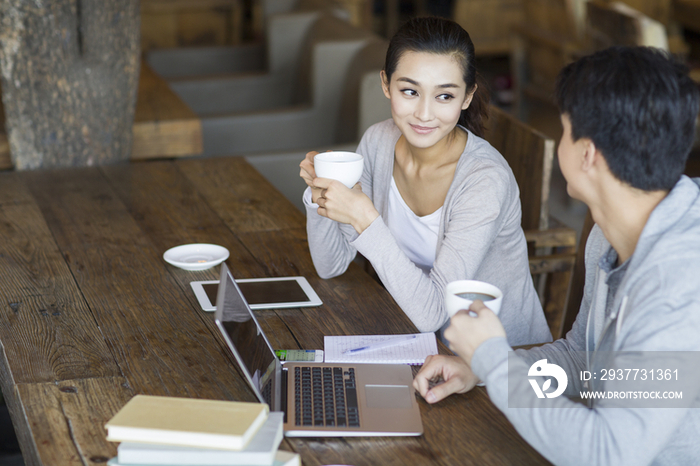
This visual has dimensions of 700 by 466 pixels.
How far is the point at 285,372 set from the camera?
46.2 inches

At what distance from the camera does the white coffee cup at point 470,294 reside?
3.32 feet

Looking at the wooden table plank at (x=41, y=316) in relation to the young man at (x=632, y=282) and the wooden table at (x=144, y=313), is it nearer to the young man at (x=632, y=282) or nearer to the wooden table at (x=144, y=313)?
the wooden table at (x=144, y=313)

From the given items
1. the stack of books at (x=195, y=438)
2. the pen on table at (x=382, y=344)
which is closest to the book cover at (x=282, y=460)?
the stack of books at (x=195, y=438)

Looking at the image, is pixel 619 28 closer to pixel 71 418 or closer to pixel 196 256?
pixel 196 256

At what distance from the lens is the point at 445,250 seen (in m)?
1.43

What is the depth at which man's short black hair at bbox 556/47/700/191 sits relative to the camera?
91cm

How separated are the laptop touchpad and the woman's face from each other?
59 centimetres

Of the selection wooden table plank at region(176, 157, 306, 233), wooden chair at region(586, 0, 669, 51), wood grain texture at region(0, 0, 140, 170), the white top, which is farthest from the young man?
wooden chair at region(586, 0, 669, 51)

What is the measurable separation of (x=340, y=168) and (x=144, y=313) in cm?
46

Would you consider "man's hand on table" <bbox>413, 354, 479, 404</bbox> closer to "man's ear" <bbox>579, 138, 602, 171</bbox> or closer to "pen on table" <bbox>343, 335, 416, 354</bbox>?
"pen on table" <bbox>343, 335, 416, 354</bbox>

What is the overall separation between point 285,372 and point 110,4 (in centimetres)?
170

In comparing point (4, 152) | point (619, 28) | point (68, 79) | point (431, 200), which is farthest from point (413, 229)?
point (619, 28)

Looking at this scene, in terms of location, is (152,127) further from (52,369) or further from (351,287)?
(52,369)

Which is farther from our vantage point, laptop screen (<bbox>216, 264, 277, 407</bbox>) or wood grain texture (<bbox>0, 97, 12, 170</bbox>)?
wood grain texture (<bbox>0, 97, 12, 170</bbox>)
